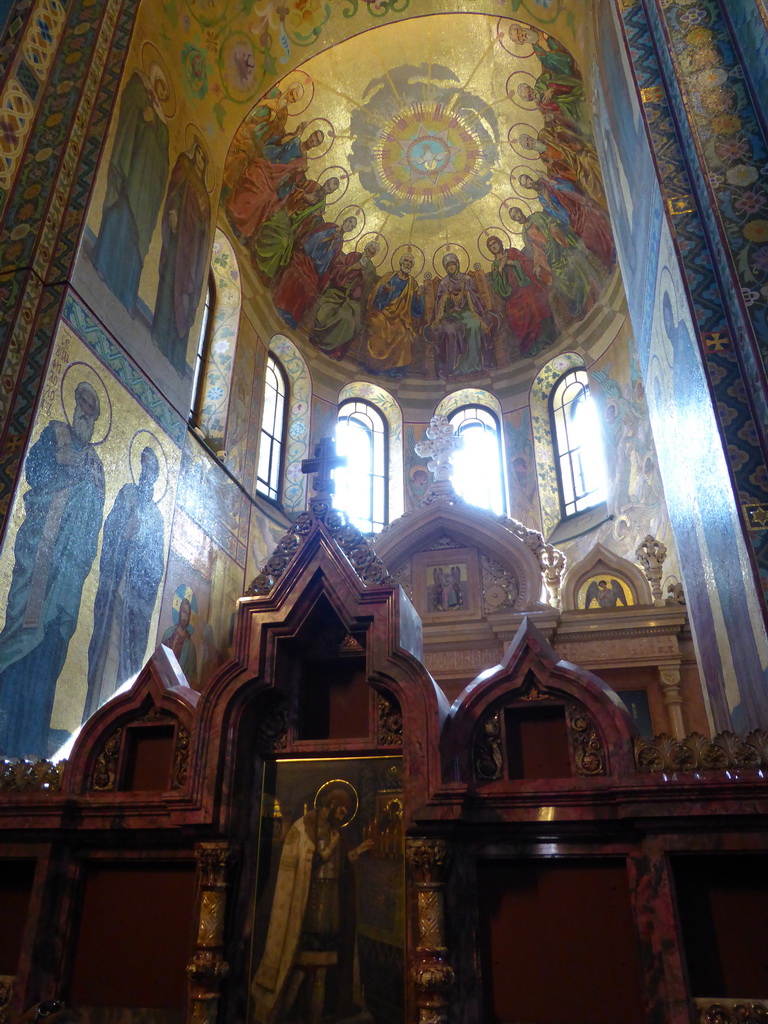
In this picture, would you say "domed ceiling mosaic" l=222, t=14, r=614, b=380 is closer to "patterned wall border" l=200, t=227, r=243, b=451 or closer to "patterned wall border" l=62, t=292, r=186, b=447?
"patterned wall border" l=200, t=227, r=243, b=451

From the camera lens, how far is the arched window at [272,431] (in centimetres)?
1504

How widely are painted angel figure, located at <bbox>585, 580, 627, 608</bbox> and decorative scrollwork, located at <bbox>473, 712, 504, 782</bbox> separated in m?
7.93

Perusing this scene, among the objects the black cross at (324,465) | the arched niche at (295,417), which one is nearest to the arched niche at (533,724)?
the black cross at (324,465)

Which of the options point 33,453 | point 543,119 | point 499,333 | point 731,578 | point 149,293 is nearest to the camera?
point 731,578

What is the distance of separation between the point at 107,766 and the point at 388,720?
1.77m

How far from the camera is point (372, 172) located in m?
16.3

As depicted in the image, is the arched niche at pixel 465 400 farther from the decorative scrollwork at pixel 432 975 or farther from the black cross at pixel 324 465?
the decorative scrollwork at pixel 432 975

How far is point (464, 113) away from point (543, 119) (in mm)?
1709

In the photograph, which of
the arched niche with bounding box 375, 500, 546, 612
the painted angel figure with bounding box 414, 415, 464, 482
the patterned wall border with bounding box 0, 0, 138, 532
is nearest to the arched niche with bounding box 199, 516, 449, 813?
the patterned wall border with bounding box 0, 0, 138, 532

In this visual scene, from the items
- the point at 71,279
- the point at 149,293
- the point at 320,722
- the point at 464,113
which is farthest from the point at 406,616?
the point at 464,113

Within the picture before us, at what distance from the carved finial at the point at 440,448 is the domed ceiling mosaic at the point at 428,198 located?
13.0 ft

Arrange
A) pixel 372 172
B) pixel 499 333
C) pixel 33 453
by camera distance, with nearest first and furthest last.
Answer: pixel 33 453, pixel 372 172, pixel 499 333

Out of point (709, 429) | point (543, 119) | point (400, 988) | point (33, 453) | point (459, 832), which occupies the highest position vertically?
point (543, 119)

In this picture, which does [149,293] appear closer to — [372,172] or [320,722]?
[320,722]
